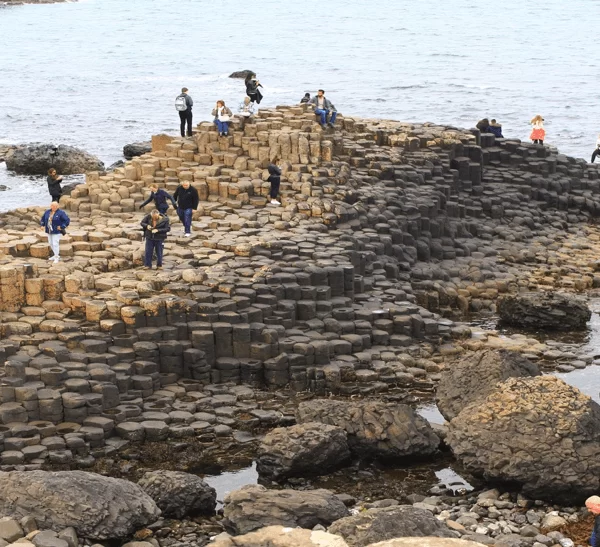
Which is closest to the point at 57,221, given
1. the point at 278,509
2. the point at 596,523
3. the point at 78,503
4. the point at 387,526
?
the point at 78,503

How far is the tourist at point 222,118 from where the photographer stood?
38500 millimetres

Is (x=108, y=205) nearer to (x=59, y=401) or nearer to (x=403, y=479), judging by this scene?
(x=59, y=401)

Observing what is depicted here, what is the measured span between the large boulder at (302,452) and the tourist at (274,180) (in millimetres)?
12318

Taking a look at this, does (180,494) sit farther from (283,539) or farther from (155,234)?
(155,234)

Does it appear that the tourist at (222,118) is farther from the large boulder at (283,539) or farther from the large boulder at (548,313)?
the large boulder at (283,539)

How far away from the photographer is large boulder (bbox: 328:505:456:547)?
18859mm

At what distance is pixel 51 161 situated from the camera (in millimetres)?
A: 54000

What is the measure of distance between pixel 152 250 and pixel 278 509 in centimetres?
1030

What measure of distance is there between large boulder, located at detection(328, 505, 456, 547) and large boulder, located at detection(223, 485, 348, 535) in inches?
52.9

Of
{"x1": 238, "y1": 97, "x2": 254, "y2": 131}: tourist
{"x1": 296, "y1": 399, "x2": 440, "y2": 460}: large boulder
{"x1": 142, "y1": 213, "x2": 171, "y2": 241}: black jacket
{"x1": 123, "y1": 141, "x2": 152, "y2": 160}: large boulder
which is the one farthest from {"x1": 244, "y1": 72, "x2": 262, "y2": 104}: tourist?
{"x1": 296, "y1": 399, "x2": 440, "y2": 460}: large boulder

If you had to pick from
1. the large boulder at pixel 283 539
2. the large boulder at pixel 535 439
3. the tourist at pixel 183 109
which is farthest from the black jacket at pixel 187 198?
the large boulder at pixel 283 539

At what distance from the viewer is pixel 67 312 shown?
1097 inches

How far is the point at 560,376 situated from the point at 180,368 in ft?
29.0

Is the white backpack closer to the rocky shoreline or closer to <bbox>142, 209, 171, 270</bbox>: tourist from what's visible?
the rocky shoreline
